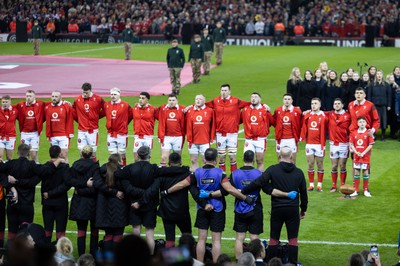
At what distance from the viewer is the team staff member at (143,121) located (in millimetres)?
20438

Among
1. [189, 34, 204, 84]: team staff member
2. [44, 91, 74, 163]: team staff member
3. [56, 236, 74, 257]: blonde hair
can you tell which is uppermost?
[189, 34, 204, 84]: team staff member

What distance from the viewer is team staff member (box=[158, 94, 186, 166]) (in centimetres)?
2002

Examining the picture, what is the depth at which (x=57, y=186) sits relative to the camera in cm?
1477

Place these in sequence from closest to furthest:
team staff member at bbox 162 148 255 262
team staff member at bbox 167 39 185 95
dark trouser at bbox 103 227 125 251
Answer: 1. team staff member at bbox 162 148 255 262
2. dark trouser at bbox 103 227 125 251
3. team staff member at bbox 167 39 185 95

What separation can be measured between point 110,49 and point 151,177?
39.8 metres

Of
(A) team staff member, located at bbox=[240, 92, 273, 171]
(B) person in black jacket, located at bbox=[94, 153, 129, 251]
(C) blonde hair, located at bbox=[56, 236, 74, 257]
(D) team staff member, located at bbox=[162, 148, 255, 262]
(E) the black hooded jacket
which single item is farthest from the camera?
(A) team staff member, located at bbox=[240, 92, 273, 171]

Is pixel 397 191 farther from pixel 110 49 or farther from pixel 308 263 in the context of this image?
pixel 110 49

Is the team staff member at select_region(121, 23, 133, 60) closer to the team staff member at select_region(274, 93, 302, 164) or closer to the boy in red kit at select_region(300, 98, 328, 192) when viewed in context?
the team staff member at select_region(274, 93, 302, 164)

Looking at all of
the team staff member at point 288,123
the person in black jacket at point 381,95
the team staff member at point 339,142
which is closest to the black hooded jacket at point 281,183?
the team staff member at point 339,142

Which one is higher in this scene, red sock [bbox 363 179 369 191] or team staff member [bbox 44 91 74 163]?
team staff member [bbox 44 91 74 163]

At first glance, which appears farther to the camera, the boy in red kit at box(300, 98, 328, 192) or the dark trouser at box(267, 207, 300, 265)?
the boy in red kit at box(300, 98, 328, 192)

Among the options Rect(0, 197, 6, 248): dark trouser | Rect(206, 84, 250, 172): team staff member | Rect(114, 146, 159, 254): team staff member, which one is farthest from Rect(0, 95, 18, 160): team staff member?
Rect(114, 146, 159, 254): team staff member

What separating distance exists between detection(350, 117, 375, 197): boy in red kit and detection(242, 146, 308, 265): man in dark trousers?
211 inches

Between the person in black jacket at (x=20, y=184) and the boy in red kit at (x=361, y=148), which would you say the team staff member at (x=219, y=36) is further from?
the person in black jacket at (x=20, y=184)
